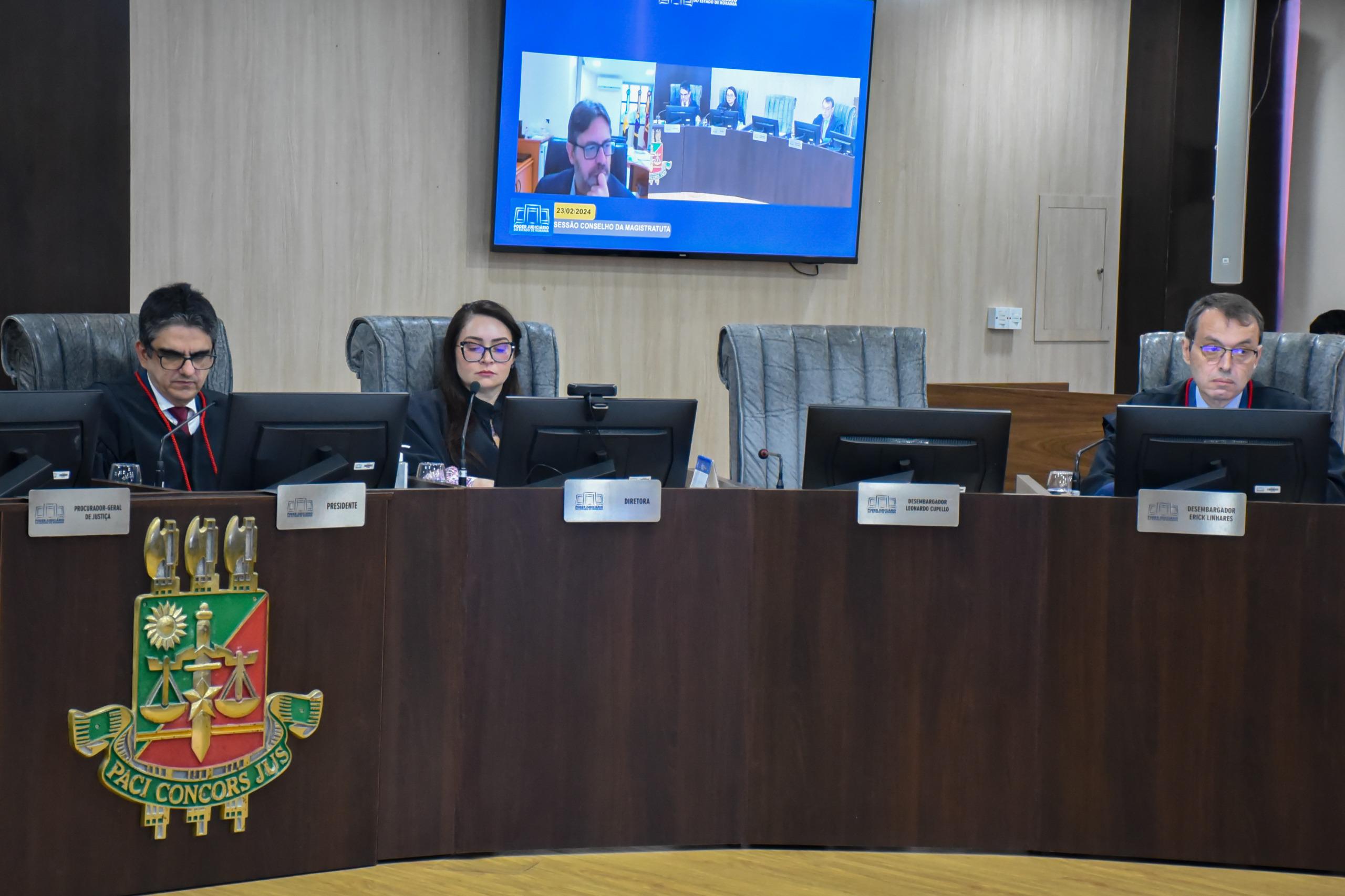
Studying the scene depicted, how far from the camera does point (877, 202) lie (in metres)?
5.06

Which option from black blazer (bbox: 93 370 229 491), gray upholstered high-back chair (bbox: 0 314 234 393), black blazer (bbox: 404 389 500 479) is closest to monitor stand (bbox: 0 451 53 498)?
black blazer (bbox: 93 370 229 491)

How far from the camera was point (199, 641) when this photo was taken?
6.42 feet

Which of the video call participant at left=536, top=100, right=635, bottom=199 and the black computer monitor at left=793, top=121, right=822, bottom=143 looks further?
the black computer monitor at left=793, top=121, right=822, bottom=143

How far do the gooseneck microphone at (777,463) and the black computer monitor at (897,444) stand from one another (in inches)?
35.0

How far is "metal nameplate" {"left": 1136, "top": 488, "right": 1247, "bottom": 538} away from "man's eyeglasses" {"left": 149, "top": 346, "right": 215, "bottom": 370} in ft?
6.43

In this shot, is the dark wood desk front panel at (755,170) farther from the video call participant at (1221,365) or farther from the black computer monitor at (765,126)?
the video call participant at (1221,365)

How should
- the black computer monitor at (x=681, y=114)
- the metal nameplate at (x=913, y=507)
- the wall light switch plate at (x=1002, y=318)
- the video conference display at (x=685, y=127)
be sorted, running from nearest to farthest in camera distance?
the metal nameplate at (x=913, y=507) < the video conference display at (x=685, y=127) < the black computer monitor at (x=681, y=114) < the wall light switch plate at (x=1002, y=318)

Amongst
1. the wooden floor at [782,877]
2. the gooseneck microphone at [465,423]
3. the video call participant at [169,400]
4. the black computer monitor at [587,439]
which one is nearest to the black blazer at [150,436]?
the video call participant at [169,400]

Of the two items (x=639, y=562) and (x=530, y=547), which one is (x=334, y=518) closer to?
(x=530, y=547)

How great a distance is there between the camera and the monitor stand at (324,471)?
2.15m

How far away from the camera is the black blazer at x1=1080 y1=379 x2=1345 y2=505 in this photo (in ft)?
9.37

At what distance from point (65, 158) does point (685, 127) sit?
2.04 m

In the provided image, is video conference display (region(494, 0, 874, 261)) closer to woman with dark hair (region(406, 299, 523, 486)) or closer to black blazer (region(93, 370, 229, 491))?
woman with dark hair (region(406, 299, 523, 486))

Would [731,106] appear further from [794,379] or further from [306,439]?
[306,439]
